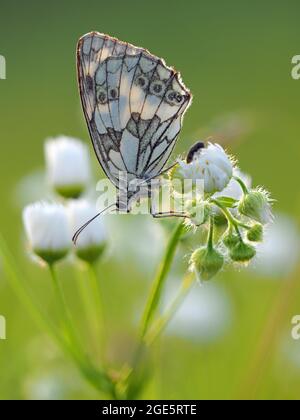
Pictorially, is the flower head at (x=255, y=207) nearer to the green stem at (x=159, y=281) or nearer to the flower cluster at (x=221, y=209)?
the flower cluster at (x=221, y=209)

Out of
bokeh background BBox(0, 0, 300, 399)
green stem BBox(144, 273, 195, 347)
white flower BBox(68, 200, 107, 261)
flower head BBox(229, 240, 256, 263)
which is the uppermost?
flower head BBox(229, 240, 256, 263)

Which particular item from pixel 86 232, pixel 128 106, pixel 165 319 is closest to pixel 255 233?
pixel 165 319

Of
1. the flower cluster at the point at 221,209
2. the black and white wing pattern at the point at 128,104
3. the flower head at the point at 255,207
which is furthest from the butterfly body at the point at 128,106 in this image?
the flower head at the point at 255,207

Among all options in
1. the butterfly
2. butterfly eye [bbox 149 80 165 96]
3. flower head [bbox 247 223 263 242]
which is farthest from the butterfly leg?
butterfly eye [bbox 149 80 165 96]

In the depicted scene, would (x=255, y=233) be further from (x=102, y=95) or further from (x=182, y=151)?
(x=182, y=151)

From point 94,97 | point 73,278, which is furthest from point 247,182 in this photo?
point 73,278

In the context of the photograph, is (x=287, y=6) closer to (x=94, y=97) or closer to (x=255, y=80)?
(x=255, y=80)

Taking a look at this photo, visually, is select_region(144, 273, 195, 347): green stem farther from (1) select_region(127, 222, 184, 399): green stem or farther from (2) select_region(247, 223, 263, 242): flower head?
(2) select_region(247, 223, 263, 242): flower head
